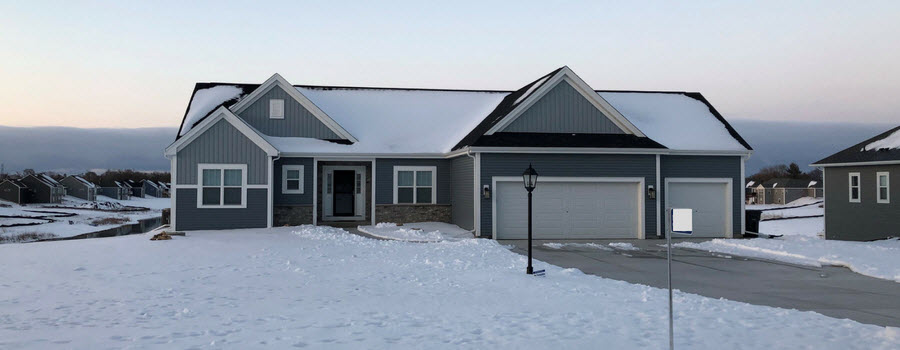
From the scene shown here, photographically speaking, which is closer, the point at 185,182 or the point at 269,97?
the point at 185,182

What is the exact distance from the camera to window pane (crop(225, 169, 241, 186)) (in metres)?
20.2

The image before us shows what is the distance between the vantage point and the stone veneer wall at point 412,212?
2184cm

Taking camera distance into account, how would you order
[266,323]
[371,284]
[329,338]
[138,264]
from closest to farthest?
[329,338] → [266,323] → [371,284] → [138,264]

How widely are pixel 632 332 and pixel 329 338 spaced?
333 cm

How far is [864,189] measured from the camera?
78.8 feet

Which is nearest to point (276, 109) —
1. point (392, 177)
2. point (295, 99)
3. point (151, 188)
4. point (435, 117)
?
point (295, 99)

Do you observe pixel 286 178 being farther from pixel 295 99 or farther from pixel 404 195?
pixel 404 195

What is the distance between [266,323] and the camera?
7465mm

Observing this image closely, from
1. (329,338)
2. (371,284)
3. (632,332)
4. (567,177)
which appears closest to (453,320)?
(329,338)

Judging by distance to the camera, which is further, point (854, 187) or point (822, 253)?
point (854, 187)

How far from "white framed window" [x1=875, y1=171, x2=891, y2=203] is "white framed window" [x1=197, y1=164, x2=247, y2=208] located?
2262 centimetres

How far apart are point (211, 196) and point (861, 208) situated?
23.9 meters

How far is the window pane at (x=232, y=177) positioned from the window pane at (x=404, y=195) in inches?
209

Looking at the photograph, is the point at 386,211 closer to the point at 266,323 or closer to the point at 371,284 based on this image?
the point at 371,284
